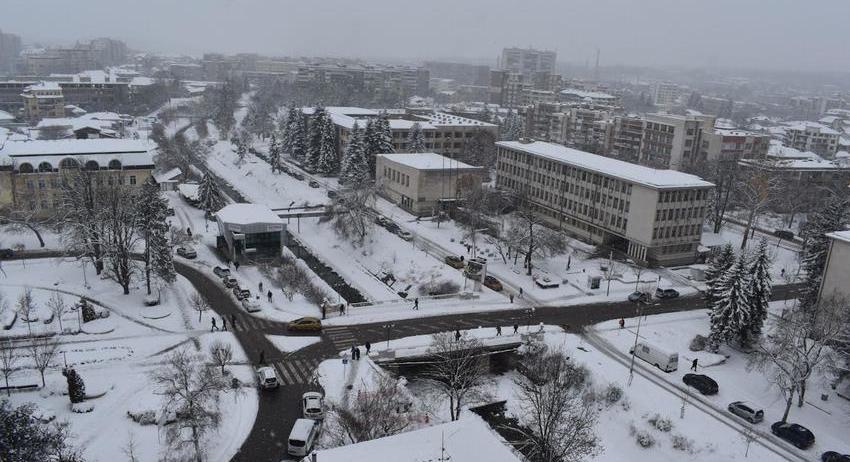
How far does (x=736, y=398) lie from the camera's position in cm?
3594

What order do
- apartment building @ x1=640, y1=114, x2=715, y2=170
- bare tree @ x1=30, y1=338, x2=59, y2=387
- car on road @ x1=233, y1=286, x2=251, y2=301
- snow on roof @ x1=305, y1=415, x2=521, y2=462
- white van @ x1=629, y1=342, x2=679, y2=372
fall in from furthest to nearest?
Result: apartment building @ x1=640, y1=114, x2=715, y2=170 → car on road @ x1=233, y1=286, x2=251, y2=301 → white van @ x1=629, y1=342, x2=679, y2=372 → bare tree @ x1=30, y1=338, x2=59, y2=387 → snow on roof @ x1=305, y1=415, x2=521, y2=462

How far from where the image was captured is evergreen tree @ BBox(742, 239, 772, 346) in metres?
40.8

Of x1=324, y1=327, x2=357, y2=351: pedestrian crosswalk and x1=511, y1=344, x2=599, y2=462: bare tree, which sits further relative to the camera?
x1=324, y1=327, x2=357, y2=351: pedestrian crosswalk

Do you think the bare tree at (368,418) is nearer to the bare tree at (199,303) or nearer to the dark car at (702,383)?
the bare tree at (199,303)

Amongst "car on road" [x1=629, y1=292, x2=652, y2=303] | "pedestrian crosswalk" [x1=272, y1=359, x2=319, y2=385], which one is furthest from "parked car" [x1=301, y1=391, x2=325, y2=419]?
"car on road" [x1=629, y1=292, x2=652, y2=303]

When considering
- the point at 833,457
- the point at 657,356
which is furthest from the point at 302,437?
the point at 833,457

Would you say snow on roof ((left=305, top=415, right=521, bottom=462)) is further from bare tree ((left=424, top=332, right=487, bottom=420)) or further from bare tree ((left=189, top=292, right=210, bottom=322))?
bare tree ((left=189, top=292, right=210, bottom=322))

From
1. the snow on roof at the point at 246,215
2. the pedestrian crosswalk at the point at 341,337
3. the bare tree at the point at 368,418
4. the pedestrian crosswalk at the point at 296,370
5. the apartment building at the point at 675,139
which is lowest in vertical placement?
the pedestrian crosswalk at the point at 296,370

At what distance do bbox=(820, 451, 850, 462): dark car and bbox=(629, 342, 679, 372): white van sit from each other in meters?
9.43

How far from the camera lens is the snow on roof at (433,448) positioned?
22500 millimetres

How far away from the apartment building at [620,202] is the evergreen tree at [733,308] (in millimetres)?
15890

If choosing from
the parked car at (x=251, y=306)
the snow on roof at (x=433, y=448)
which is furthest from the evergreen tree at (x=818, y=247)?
the parked car at (x=251, y=306)

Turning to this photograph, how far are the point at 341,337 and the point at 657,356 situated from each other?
2001cm

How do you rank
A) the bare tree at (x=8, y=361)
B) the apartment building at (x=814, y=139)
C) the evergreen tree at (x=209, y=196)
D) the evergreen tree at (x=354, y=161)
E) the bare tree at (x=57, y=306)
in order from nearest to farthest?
the bare tree at (x=8, y=361) < the bare tree at (x=57, y=306) < the evergreen tree at (x=209, y=196) < the evergreen tree at (x=354, y=161) < the apartment building at (x=814, y=139)
